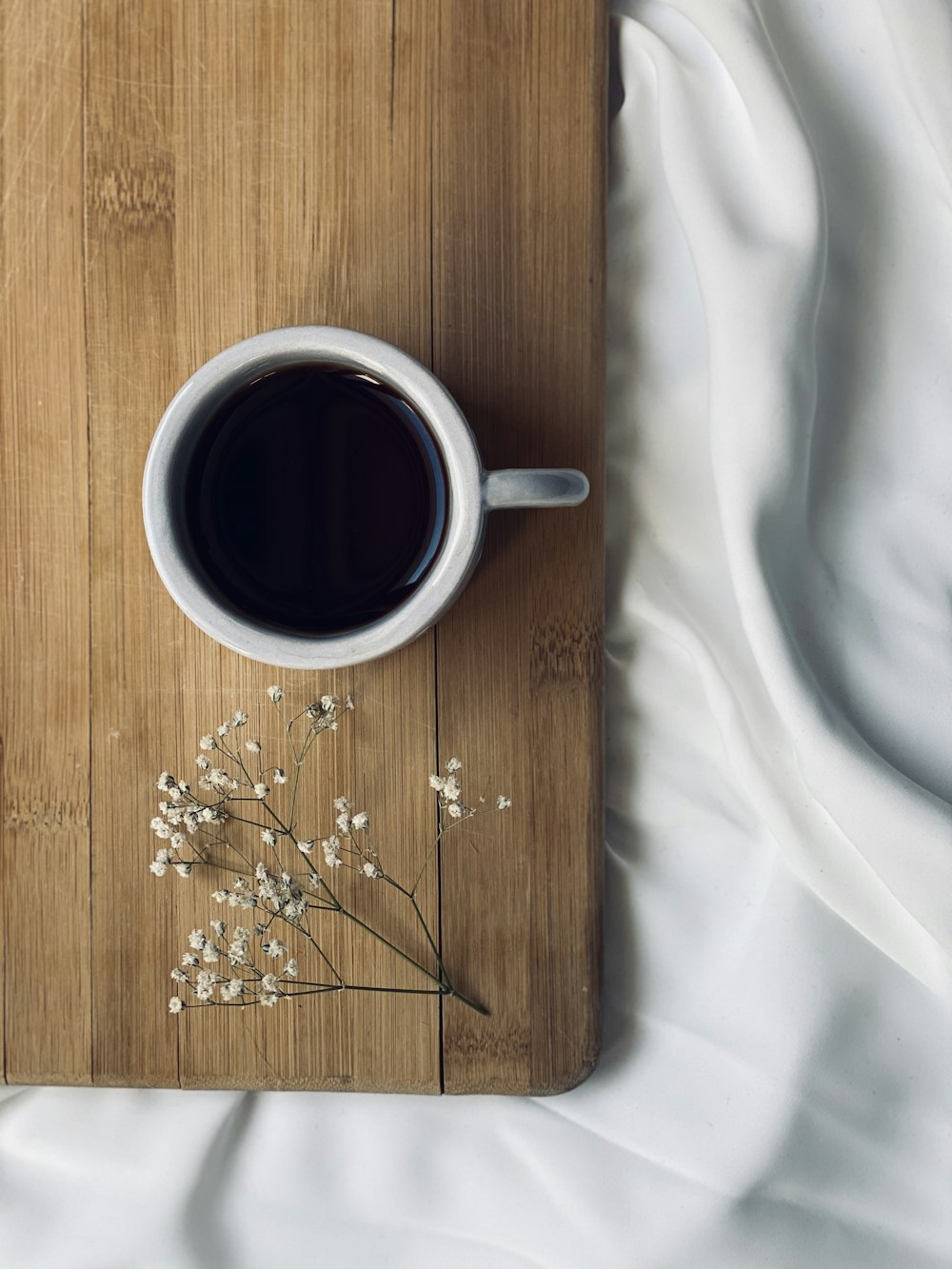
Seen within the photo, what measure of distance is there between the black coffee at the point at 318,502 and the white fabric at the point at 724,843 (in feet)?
0.44

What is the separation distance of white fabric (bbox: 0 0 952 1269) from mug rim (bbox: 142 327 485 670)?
148 mm

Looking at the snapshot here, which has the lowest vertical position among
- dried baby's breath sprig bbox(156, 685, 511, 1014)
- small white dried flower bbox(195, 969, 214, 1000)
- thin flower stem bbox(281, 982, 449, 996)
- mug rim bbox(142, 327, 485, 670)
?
thin flower stem bbox(281, 982, 449, 996)

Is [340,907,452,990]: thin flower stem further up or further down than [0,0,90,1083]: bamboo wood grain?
further down

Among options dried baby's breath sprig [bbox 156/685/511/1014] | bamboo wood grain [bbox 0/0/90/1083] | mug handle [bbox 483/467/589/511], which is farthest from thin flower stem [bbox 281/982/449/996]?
mug handle [bbox 483/467/589/511]

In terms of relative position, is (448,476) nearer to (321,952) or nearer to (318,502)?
(318,502)

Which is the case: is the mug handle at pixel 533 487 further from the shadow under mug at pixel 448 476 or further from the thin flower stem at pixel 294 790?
the thin flower stem at pixel 294 790

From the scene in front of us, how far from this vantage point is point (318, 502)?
498 millimetres

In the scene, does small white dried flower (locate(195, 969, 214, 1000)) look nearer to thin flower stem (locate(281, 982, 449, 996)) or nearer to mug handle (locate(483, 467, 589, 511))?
thin flower stem (locate(281, 982, 449, 996))

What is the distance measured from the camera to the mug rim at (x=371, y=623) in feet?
1.48

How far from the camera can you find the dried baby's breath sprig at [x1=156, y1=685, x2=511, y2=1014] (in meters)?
0.53

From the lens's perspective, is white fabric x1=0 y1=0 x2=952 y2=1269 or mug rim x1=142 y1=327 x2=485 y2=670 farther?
white fabric x1=0 y1=0 x2=952 y2=1269

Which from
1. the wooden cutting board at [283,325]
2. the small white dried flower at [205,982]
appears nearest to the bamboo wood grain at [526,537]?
the wooden cutting board at [283,325]

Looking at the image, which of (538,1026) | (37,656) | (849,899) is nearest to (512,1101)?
(538,1026)

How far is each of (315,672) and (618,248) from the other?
0.92 feet
